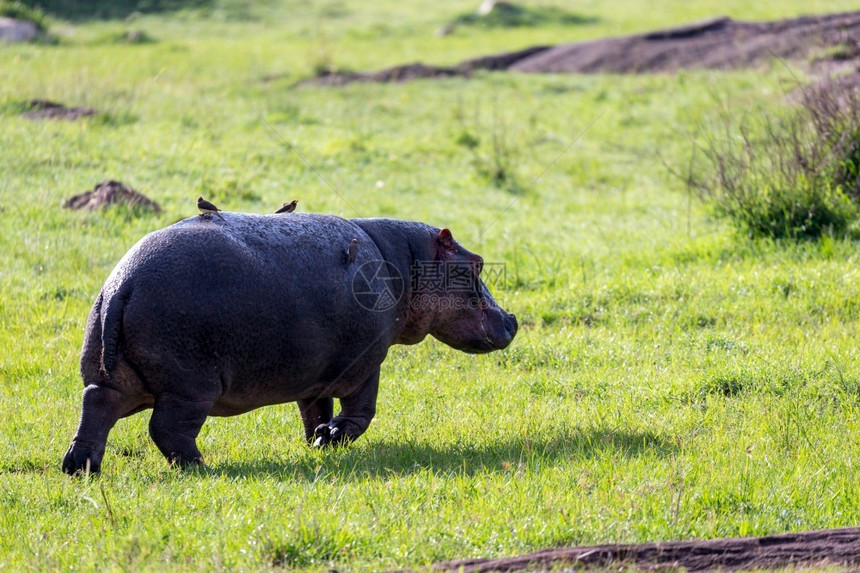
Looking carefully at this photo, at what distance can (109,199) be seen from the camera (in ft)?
39.3

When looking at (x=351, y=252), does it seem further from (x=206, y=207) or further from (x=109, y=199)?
(x=109, y=199)

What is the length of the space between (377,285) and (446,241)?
821mm

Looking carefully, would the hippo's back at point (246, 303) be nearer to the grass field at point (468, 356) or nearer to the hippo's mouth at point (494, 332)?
the grass field at point (468, 356)

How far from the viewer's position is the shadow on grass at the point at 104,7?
30.7 meters

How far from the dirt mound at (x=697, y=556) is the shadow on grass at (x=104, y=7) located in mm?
29234

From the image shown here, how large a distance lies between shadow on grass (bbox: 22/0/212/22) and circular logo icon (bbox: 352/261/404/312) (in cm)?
2652

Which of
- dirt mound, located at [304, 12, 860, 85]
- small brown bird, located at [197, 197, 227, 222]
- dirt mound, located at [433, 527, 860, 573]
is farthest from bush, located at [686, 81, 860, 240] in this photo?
dirt mound, located at [304, 12, 860, 85]

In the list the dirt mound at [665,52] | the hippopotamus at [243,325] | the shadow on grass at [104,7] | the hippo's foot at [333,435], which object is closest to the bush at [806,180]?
→ the hippopotamus at [243,325]

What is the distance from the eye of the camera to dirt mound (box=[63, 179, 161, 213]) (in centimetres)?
1195

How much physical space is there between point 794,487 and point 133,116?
1350 cm

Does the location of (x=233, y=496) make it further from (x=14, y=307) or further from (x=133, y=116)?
(x=133, y=116)

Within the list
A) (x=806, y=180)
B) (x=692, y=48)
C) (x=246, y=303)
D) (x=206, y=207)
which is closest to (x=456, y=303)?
(x=246, y=303)

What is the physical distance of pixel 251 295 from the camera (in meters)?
5.77

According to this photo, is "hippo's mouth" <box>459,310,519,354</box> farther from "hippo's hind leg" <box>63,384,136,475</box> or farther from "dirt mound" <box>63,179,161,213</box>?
"dirt mound" <box>63,179,161,213</box>
